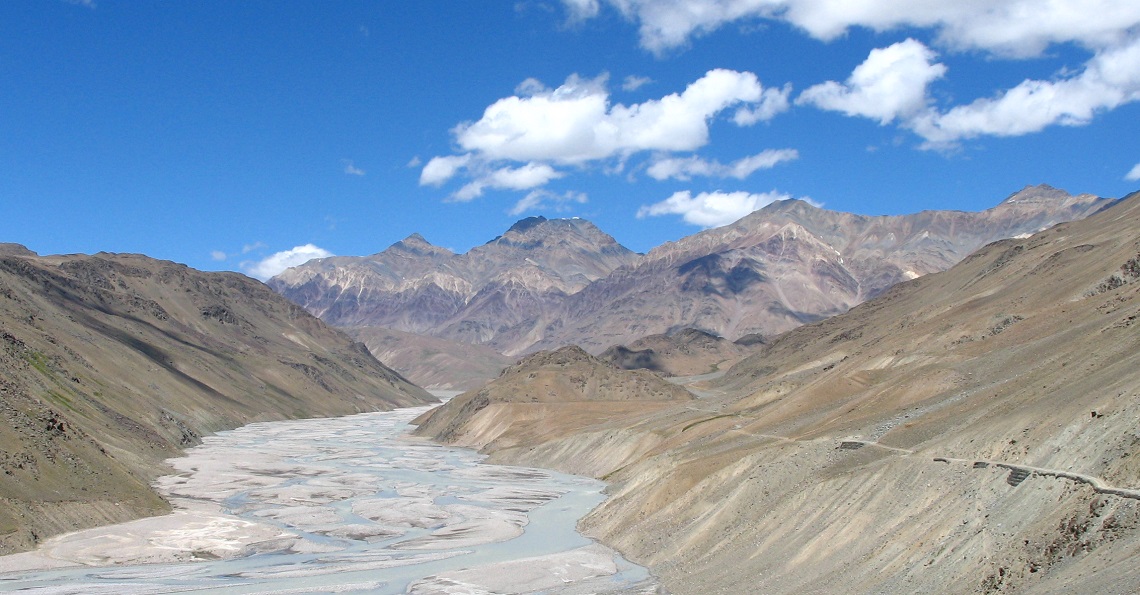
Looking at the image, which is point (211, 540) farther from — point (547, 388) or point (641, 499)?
point (547, 388)

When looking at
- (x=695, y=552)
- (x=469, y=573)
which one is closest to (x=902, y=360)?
(x=695, y=552)

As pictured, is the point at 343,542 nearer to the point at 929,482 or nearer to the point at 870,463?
the point at 870,463

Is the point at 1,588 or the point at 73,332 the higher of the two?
the point at 73,332

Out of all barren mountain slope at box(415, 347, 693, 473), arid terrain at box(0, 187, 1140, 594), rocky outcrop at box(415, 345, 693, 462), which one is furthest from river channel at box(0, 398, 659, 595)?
rocky outcrop at box(415, 345, 693, 462)

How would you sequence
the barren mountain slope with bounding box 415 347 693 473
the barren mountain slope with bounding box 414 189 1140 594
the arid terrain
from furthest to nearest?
the barren mountain slope with bounding box 415 347 693 473 < the arid terrain < the barren mountain slope with bounding box 414 189 1140 594

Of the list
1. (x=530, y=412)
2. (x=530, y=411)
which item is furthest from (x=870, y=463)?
(x=530, y=411)

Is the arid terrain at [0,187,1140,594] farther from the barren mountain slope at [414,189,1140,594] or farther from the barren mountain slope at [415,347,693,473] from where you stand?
the barren mountain slope at [415,347,693,473]

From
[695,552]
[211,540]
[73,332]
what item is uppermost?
[73,332]
